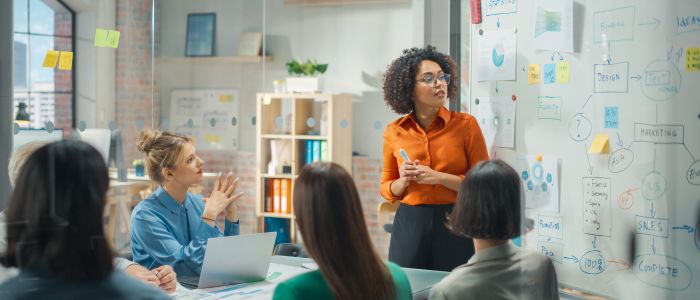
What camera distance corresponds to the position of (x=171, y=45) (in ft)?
12.6

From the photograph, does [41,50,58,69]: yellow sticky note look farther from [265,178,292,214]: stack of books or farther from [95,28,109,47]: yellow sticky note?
[265,178,292,214]: stack of books

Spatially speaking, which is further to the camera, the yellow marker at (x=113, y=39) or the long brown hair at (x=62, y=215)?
the yellow marker at (x=113, y=39)

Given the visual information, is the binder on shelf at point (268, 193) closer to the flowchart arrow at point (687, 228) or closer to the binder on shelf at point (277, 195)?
the binder on shelf at point (277, 195)

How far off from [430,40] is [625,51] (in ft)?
2.18

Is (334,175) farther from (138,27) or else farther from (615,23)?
(138,27)

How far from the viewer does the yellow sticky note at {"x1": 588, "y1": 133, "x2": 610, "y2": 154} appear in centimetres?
284

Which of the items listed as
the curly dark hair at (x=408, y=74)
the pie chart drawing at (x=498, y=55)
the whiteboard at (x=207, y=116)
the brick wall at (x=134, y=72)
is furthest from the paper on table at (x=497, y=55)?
the whiteboard at (x=207, y=116)

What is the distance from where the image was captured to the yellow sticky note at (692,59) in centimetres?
273

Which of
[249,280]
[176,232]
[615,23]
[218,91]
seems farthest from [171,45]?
[615,23]

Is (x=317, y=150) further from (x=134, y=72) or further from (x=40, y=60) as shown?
(x=40, y=60)

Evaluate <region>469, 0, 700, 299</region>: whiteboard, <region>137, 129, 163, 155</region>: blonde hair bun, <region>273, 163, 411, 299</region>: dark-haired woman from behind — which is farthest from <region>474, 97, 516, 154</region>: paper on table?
<region>137, 129, 163, 155</region>: blonde hair bun

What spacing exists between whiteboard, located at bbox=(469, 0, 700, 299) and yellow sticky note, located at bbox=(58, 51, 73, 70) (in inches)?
53.9

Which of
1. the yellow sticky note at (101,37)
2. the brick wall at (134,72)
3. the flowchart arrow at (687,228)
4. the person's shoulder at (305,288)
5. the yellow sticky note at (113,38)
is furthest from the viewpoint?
the brick wall at (134,72)

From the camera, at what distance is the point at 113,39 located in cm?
327
